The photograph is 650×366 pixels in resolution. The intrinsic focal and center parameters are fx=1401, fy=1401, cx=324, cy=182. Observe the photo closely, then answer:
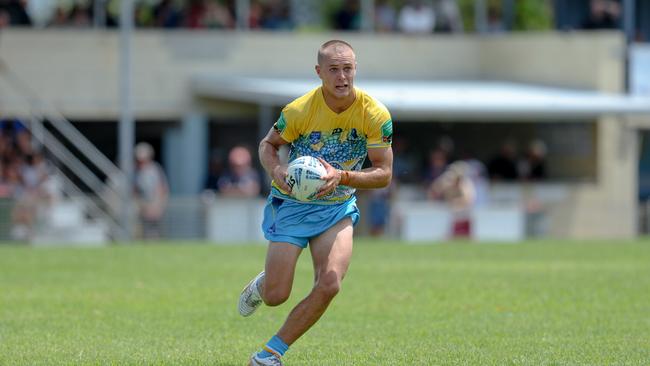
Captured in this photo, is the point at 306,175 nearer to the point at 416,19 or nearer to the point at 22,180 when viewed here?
the point at 22,180

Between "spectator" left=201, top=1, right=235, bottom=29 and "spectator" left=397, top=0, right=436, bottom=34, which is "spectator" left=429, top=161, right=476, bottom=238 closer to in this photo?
"spectator" left=397, top=0, right=436, bottom=34

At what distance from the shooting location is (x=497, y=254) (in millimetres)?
22125

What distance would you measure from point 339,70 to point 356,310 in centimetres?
497

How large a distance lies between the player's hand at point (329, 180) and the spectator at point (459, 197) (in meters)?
17.8

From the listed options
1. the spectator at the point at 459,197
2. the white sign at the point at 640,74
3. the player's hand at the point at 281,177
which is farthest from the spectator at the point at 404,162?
the player's hand at the point at 281,177

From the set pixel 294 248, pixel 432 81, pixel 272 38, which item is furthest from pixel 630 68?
pixel 294 248

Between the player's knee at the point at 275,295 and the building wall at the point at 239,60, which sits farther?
the building wall at the point at 239,60

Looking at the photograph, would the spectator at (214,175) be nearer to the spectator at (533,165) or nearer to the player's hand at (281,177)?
the spectator at (533,165)

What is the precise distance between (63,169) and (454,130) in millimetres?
10417

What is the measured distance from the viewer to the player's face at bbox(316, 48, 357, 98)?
8.92 meters

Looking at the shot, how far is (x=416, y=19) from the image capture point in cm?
3391

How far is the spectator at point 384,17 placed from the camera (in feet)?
111

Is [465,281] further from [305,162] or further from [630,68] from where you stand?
[630,68]

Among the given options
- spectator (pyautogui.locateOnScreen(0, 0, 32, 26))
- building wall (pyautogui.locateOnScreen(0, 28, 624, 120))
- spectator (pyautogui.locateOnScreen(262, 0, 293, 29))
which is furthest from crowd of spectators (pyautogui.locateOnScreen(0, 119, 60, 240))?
spectator (pyautogui.locateOnScreen(262, 0, 293, 29))
